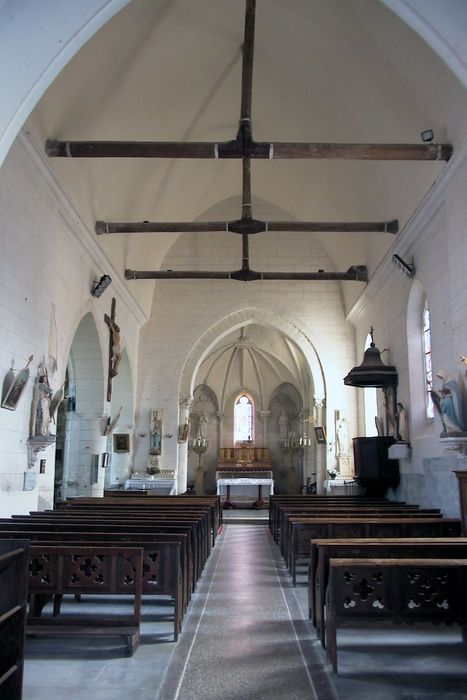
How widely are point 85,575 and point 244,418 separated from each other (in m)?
22.8

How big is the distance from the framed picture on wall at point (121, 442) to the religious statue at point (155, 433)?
2.57 feet

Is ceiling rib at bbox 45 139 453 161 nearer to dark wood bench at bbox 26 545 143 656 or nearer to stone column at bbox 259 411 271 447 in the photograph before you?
dark wood bench at bbox 26 545 143 656

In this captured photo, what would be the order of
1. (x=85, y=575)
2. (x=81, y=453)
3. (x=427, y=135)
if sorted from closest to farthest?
(x=85, y=575)
(x=427, y=135)
(x=81, y=453)

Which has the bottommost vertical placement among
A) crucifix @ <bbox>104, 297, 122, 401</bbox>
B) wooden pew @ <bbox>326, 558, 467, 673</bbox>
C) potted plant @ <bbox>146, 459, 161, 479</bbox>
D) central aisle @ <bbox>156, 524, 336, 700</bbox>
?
central aisle @ <bbox>156, 524, 336, 700</bbox>

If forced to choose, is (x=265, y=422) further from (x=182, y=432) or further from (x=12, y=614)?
(x=12, y=614)

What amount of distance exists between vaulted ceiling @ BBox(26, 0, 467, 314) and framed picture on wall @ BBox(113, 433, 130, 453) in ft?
13.0

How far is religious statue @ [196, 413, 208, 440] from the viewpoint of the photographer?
85.9ft

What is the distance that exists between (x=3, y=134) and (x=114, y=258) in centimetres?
994

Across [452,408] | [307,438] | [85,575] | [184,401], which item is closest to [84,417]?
[184,401]

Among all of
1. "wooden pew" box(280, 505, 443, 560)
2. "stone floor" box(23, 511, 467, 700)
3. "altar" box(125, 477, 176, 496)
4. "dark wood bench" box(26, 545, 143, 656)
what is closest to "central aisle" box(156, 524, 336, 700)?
"stone floor" box(23, 511, 467, 700)

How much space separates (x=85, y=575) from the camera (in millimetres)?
4844

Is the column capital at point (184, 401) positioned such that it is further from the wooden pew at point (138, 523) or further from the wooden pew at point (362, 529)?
the wooden pew at point (362, 529)

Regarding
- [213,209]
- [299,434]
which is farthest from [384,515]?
[299,434]

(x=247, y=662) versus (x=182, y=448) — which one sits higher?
(x=182, y=448)
